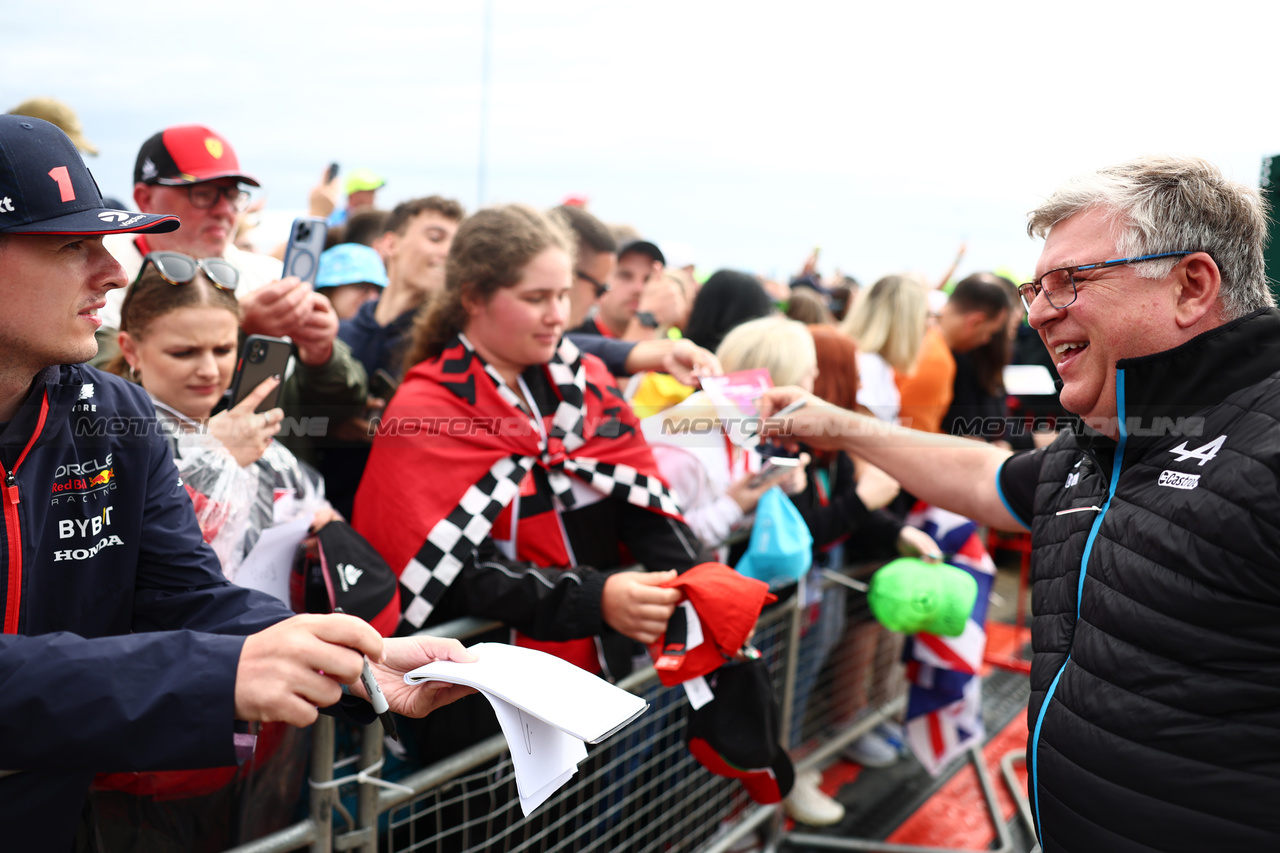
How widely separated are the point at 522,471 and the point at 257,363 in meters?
0.78

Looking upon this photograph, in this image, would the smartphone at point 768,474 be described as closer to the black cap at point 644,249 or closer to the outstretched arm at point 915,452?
the outstretched arm at point 915,452

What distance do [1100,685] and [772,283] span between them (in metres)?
10.5

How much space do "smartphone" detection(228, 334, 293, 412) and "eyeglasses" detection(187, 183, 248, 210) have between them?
0.75 meters

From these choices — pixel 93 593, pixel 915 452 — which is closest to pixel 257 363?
pixel 93 593

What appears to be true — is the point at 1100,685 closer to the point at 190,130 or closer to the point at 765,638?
the point at 765,638

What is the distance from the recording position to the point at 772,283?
38.9 ft

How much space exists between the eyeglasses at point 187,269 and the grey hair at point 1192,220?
6.97ft

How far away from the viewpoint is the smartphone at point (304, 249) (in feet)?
8.84

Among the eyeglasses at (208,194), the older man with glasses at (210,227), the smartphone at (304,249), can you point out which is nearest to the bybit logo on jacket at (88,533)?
the older man with glasses at (210,227)

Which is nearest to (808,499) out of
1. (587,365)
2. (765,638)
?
(765,638)

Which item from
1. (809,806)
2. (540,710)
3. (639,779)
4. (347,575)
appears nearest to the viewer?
(540,710)

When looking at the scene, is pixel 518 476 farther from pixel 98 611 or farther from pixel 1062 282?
pixel 1062 282

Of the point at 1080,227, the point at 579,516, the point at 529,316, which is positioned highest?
the point at 1080,227

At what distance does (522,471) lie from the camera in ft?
8.44
